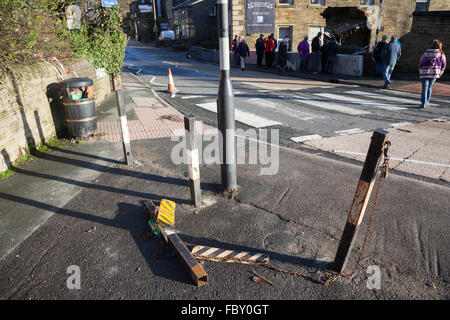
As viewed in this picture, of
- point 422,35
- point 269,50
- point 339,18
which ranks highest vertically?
point 339,18

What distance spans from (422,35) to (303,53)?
606 cm

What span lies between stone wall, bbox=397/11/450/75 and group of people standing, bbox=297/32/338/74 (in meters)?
3.59

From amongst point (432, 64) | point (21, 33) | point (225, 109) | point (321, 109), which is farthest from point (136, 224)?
point (432, 64)

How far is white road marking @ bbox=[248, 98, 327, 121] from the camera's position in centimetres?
928

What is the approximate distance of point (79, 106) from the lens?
22.9ft

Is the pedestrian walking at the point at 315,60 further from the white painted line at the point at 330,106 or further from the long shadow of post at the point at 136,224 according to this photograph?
the long shadow of post at the point at 136,224

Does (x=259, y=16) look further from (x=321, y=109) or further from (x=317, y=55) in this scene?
(x=321, y=109)

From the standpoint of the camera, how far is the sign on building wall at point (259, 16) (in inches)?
960

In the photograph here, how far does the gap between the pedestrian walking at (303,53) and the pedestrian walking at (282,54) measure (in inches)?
38.3

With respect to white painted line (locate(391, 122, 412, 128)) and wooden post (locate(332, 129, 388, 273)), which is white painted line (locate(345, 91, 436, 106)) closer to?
white painted line (locate(391, 122, 412, 128))

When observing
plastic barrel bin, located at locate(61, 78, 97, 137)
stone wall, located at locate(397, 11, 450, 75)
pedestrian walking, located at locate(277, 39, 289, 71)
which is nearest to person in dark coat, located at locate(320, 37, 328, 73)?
pedestrian walking, located at locate(277, 39, 289, 71)
